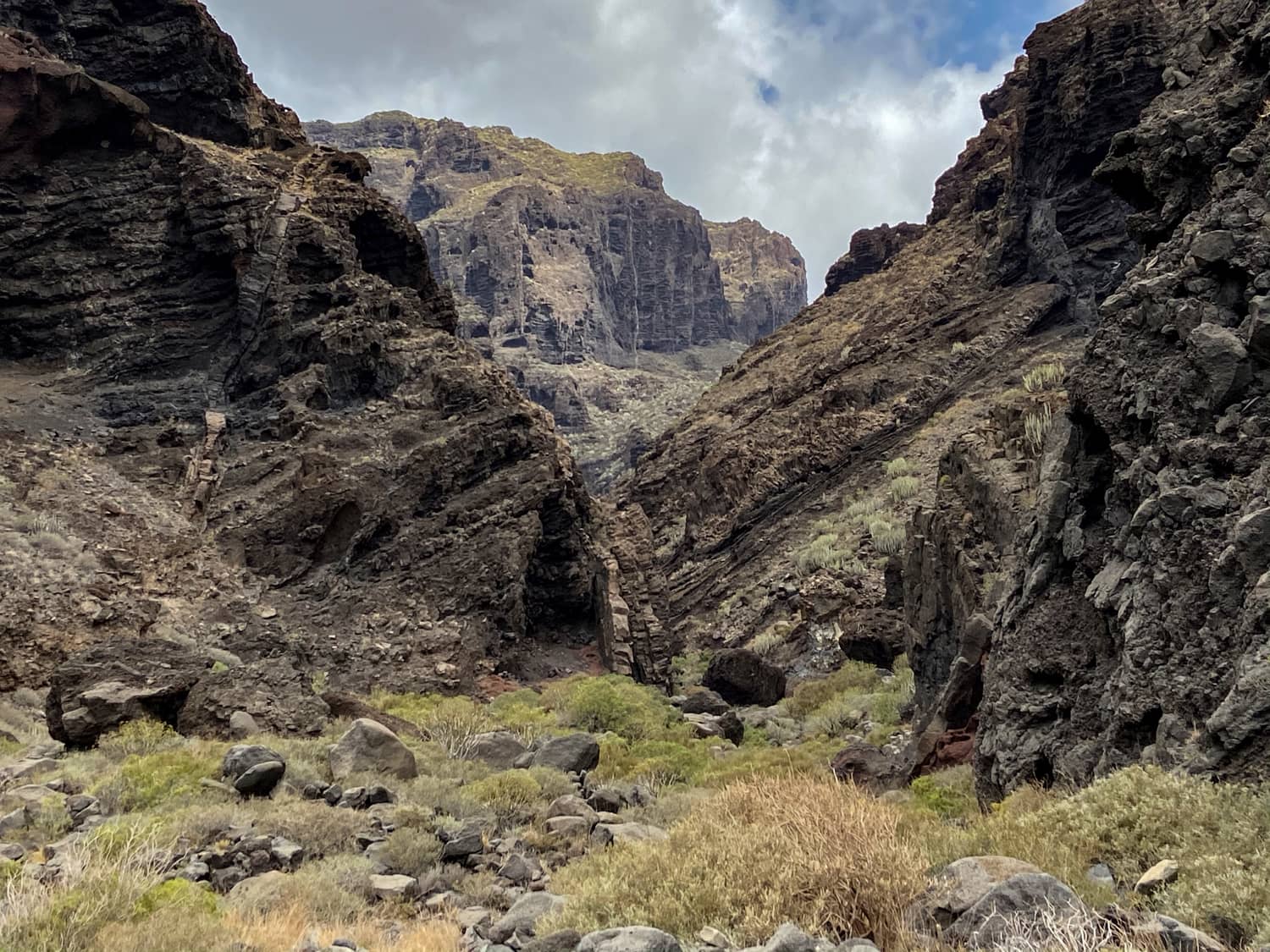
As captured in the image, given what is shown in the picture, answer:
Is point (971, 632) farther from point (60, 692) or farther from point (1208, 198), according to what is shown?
point (60, 692)

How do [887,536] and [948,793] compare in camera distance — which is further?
[887,536]

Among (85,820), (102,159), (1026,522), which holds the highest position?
(102,159)

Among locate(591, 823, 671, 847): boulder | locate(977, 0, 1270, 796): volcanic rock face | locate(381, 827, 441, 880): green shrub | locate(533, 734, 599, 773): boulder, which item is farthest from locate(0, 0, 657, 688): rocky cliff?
locate(977, 0, 1270, 796): volcanic rock face

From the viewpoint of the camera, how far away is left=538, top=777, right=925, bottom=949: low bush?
4309 mm

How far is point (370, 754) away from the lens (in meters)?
10.1

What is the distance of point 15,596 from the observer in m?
16.1

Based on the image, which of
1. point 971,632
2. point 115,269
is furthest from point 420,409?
point 971,632

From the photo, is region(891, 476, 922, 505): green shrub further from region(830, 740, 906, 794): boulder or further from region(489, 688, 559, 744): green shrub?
region(830, 740, 906, 794): boulder

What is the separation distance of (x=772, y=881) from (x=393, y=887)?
3.04 metres

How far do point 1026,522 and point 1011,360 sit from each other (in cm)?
3231

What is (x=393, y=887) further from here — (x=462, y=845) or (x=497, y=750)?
(x=497, y=750)

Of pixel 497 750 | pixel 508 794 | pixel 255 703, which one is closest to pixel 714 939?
pixel 508 794

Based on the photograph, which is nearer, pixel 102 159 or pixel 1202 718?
pixel 1202 718

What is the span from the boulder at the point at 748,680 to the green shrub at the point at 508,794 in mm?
16959
